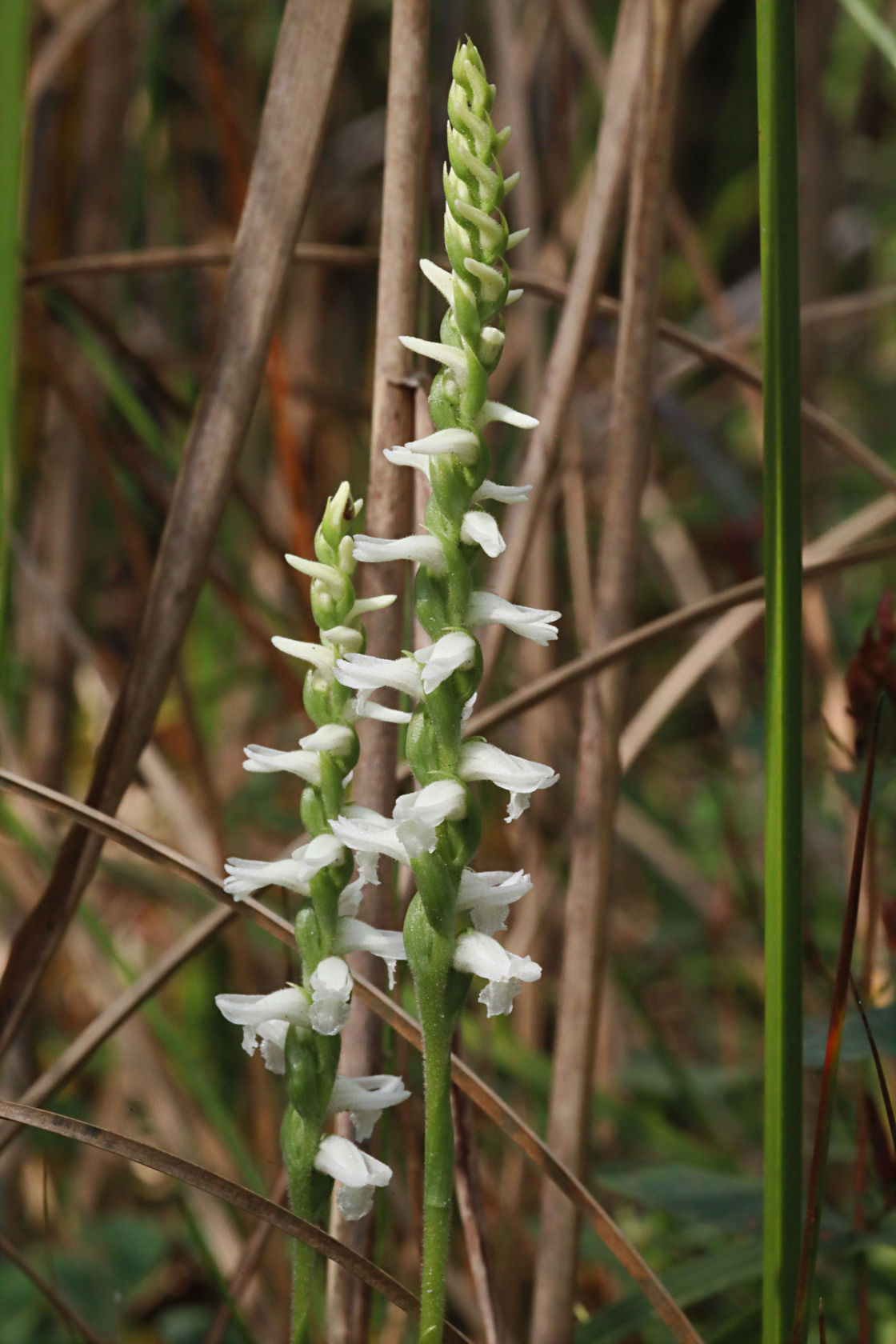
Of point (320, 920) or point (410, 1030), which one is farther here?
point (410, 1030)

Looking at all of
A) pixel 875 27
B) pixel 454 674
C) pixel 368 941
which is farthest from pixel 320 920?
pixel 875 27

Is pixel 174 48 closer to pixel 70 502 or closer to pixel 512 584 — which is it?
pixel 70 502

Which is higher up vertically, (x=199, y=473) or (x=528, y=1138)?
(x=199, y=473)

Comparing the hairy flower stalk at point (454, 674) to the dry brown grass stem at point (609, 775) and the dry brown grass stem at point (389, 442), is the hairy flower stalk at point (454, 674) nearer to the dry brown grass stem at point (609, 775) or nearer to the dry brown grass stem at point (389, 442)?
the dry brown grass stem at point (389, 442)

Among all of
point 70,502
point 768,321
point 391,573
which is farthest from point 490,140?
point 70,502

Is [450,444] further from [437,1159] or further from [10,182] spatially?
[10,182]

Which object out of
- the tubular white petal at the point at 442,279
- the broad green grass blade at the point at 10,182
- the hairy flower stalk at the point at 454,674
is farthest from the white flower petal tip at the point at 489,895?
the broad green grass blade at the point at 10,182
